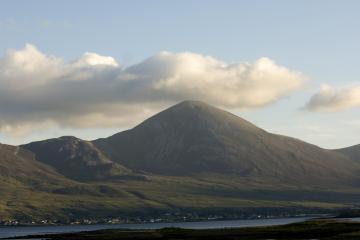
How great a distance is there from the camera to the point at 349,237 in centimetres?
18812

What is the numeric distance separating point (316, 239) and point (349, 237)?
942 cm

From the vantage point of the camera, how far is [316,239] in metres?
194
